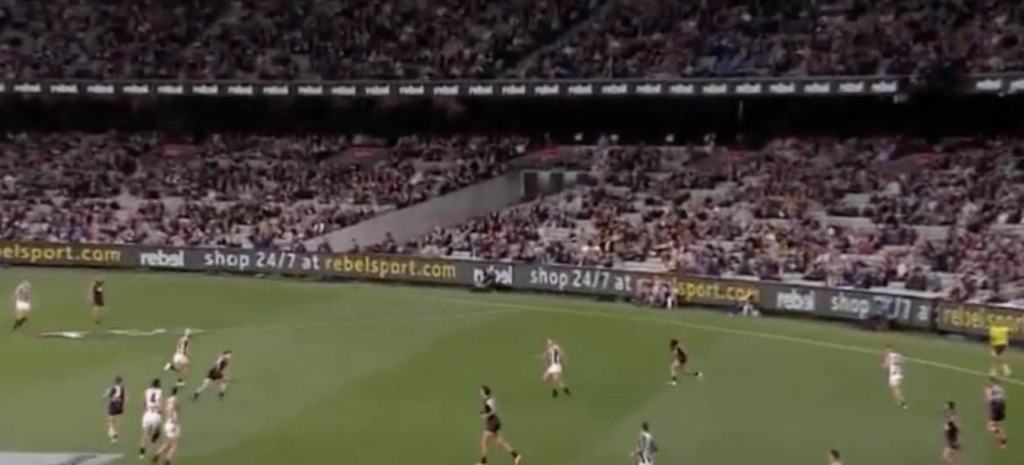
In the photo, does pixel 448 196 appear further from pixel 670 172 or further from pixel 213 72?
pixel 213 72

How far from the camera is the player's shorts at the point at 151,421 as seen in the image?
87.7ft

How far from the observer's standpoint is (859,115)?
53812 mm

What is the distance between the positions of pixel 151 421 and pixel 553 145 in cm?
3414

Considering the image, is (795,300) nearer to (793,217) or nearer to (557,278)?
(793,217)

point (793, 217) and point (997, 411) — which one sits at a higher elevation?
point (793, 217)

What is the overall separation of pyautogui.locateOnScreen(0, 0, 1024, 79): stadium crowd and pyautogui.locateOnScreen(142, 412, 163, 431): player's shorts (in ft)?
101

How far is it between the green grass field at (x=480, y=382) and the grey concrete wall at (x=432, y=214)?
8.55 m

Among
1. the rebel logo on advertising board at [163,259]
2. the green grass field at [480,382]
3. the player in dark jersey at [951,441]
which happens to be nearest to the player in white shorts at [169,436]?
the green grass field at [480,382]

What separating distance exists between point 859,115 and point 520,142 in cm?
1376

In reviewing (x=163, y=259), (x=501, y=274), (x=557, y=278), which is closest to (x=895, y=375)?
(x=557, y=278)

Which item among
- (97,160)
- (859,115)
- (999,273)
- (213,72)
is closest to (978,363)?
(999,273)

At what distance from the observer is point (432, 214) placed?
2216 inches

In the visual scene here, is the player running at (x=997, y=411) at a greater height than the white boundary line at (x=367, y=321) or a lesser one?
lesser

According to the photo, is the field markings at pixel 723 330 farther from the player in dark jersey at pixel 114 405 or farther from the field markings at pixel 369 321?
the player in dark jersey at pixel 114 405
